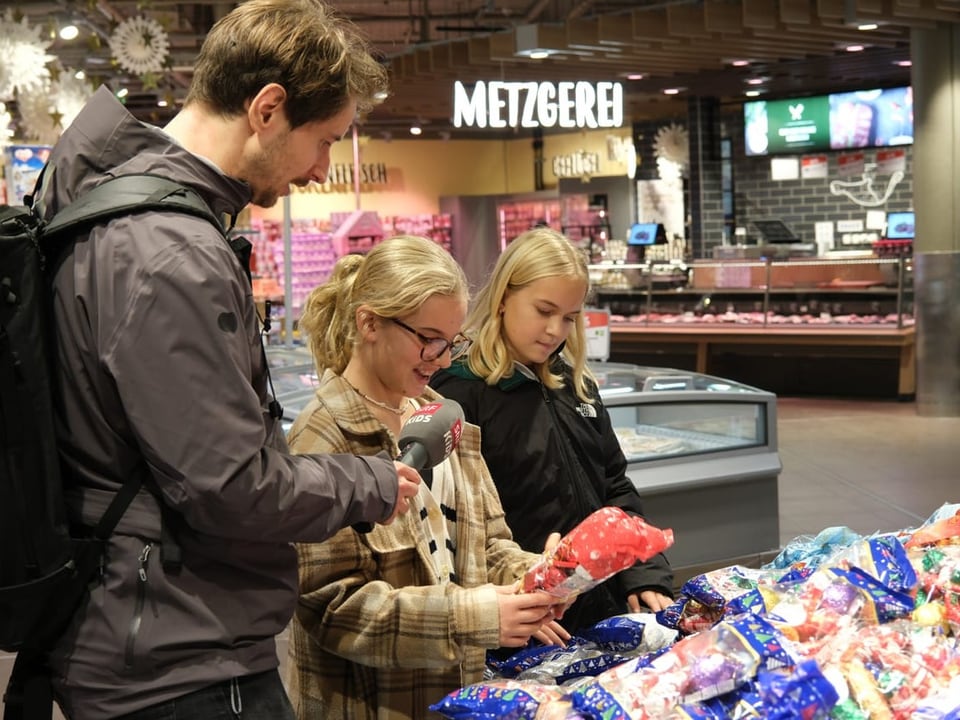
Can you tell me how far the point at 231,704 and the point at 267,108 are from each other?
0.75 m

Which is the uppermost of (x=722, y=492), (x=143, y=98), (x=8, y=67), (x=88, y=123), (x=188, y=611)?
(x=143, y=98)

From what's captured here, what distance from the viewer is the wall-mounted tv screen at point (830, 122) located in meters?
14.5

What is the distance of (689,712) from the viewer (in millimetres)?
1516

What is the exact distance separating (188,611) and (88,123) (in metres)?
0.63

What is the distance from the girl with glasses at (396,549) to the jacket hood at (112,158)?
48 centimetres

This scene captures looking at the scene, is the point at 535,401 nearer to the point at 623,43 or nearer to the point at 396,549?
the point at 396,549

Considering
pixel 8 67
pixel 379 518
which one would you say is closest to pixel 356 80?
pixel 379 518

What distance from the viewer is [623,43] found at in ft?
36.6

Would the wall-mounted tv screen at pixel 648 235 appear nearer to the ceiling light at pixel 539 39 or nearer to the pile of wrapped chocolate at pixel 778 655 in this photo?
the ceiling light at pixel 539 39

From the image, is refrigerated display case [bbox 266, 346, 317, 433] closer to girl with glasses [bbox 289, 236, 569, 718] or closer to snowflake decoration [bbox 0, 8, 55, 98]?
girl with glasses [bbox 289, 236, 569, 718]

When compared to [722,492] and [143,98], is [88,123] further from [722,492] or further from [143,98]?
[143,98]

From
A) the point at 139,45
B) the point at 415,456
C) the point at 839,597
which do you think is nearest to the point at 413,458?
the point at 415,456

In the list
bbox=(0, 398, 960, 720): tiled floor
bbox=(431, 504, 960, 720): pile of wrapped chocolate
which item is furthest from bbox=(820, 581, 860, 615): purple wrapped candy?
bbox=(0, 398, 960, 720): tiled floor

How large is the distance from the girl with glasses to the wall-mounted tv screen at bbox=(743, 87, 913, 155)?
1314cm
